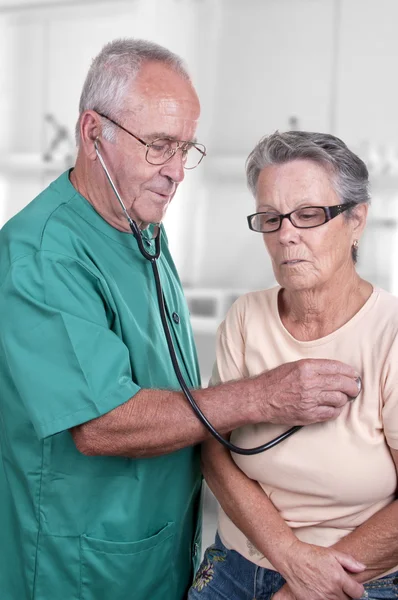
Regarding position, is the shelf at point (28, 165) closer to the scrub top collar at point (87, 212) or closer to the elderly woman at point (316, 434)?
the scrub top collar at point (87, 212)

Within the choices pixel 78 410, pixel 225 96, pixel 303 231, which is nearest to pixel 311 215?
pixel 303 231

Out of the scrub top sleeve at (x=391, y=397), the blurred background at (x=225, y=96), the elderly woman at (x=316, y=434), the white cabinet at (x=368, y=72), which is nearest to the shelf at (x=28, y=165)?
the blurred background at (x=225, y=96)

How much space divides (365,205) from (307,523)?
559mm

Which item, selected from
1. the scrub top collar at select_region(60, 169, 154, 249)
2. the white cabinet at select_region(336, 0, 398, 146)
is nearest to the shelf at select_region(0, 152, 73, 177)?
the white cabinet at select_region(336, 0, 398, 146)

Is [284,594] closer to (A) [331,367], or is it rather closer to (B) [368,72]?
A: (A) [331,367]

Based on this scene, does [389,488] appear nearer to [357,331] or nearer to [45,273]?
[357,331]

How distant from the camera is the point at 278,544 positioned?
49.3 inches

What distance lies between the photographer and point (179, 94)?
1.37m

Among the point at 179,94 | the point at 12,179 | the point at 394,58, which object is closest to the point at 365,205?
the point at 179,94

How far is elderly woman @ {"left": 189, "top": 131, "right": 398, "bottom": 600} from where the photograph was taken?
4.02 ft

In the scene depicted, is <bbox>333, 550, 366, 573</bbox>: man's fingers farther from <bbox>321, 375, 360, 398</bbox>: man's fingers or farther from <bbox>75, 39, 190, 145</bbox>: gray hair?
<bbox>75, 39, 190, 145</bbox>: gray hair

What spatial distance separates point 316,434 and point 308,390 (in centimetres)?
12

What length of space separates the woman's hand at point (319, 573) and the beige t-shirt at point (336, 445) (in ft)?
0.16

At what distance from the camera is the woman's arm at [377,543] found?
1217 mm
